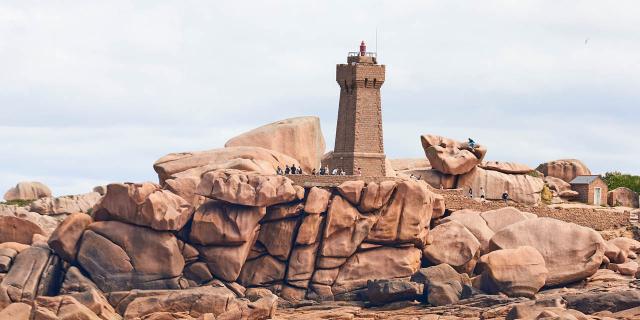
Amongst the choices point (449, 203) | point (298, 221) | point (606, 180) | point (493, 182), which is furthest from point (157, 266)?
point (606, 180)

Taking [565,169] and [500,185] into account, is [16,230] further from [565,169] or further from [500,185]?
[565,169]

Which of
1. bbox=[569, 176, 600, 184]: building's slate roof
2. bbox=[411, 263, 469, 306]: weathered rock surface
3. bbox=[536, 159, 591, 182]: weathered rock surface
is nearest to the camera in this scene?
bbox=[411, 263, 469, 306]: weathered rock surface

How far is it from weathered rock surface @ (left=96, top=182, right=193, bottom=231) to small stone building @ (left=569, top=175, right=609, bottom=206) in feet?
107

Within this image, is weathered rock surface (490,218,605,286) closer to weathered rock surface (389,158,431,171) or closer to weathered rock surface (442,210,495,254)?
weathered rock surface (442,210,495,254)

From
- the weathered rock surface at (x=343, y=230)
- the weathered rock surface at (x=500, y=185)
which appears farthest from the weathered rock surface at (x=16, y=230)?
the weathered rock surface at (x=500, y=185)

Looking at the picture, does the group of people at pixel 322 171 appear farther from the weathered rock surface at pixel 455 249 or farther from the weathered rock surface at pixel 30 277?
the weathered rock surface at pixel 30 277

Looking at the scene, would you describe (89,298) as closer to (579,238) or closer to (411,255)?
(411,255)

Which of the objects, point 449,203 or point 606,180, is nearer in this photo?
point 449,203

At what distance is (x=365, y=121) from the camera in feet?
309

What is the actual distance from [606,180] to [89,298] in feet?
163

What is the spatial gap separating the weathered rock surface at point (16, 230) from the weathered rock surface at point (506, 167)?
3158cm

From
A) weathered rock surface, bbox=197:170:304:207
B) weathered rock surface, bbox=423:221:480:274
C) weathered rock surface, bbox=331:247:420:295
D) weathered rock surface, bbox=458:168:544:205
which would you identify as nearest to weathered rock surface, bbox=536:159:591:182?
weathered rock surface, bbox=458:168:544:205

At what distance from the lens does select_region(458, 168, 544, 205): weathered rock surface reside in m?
104

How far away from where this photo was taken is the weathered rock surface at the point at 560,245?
287 ft
